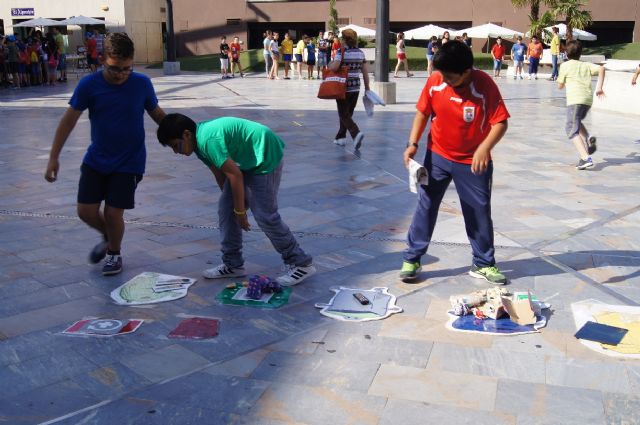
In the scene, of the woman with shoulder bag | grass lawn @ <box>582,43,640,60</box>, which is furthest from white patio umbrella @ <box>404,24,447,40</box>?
the woman with shoulder bag

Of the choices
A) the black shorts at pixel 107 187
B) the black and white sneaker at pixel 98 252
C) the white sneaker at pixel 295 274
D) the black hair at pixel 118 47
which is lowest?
the white sneaker at pixel 295 274

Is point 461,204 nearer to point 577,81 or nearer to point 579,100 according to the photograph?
point 579,100

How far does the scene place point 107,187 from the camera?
5105 mm

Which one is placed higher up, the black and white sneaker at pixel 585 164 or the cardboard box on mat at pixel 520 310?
the black and white sneaker at pixel 585 164

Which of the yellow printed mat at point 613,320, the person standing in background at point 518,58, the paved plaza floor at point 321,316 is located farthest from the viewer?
the person standing in background at point 518,58

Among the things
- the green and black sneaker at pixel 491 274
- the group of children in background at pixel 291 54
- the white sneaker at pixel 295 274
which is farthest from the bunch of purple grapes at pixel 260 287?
the group of children in background at pixel 291 54

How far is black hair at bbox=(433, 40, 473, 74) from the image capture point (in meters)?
4.43

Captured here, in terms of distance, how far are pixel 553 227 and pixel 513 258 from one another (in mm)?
1052

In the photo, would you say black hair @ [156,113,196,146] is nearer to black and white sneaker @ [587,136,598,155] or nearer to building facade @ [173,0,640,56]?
black and white sneaker @ [587,136,598,155]

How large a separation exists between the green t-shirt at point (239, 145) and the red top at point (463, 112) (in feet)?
3.47

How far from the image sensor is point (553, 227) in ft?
21.2

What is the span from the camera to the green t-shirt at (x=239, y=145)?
4.35 metres

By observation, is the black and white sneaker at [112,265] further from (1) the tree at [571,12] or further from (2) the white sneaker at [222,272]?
(1) the tree at [571,12]

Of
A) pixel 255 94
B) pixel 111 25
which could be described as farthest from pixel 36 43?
pixel 111 25
